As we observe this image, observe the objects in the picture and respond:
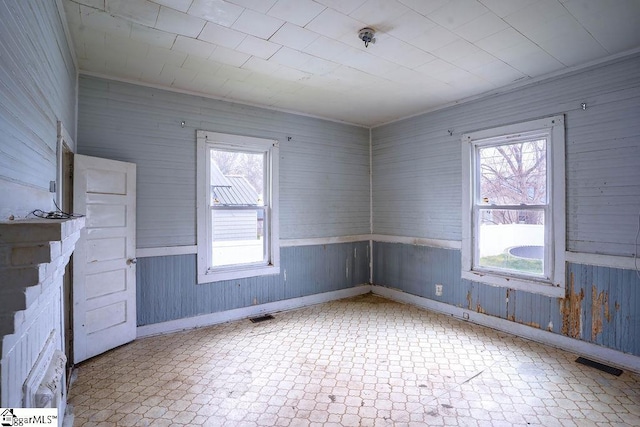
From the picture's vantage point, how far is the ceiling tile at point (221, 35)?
2725 millimetres

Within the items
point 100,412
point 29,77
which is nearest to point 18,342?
point 29,77

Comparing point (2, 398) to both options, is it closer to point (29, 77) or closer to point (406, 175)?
point (29, 77)

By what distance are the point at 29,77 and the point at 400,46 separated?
2.69 metres

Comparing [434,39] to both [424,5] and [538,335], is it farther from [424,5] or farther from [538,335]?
[538,335]

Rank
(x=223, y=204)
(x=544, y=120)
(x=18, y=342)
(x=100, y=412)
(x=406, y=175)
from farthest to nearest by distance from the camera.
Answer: (x=406, y=175) → (x=223, y=204) → (x=544, y=120) → (x=100, y=412) → (x=18, y=342)

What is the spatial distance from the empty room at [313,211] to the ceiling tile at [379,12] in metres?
0.03

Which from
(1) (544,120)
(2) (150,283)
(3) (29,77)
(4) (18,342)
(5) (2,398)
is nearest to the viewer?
(5) (2,398)

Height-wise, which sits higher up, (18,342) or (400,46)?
(400,46)

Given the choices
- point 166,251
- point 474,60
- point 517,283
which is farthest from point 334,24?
point 517,283

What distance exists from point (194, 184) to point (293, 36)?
2.23 meters

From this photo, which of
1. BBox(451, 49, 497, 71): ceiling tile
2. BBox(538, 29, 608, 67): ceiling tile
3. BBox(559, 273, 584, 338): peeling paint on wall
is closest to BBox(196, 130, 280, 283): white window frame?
BBox(451, 49, 497, 71): ceiling tile

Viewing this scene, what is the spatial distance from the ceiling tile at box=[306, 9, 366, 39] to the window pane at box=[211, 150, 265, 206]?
Answer: 2.28 metres

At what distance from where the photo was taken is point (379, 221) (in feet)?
18.8

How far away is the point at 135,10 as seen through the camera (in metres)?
2.48
